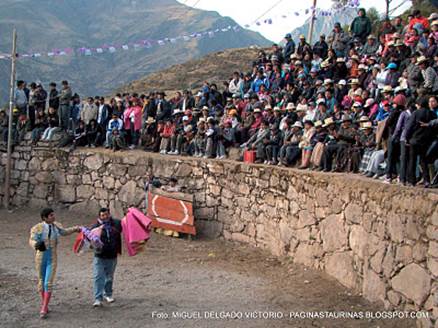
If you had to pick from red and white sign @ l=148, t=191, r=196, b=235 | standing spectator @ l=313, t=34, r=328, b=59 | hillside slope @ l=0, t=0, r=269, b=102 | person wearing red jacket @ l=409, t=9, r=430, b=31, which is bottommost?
red and white sign @ l=148, t=191, r=196, b=235

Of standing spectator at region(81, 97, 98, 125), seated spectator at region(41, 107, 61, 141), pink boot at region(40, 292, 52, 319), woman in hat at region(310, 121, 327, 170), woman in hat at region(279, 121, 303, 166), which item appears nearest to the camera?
pink boot at region(40, 292, 52, 319)

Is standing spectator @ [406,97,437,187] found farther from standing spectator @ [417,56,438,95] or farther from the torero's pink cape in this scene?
the torero's pink cape

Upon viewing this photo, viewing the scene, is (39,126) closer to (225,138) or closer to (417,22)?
(225,138)

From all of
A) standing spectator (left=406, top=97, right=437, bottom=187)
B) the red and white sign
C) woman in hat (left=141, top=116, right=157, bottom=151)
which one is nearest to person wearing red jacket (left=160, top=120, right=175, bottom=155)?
woman in hat (left=141, top=116, right=157, bottom=151)

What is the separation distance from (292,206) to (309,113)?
2682 millimetres

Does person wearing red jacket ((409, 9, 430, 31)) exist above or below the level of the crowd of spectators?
above

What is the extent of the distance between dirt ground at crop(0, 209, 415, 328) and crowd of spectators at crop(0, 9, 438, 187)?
2.17m

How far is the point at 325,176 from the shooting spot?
1030cm

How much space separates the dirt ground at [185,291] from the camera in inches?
330

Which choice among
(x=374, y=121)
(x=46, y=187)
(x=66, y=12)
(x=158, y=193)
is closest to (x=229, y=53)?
(x=46, y=187)

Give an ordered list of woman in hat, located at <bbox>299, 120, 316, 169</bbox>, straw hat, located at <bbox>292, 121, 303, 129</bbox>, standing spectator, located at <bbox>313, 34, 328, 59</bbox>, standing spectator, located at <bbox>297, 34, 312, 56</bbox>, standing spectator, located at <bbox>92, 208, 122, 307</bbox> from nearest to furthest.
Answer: standing spectator, located at <bbox>92, 208, 122, 307</bbox> → woman in hat, located at <bbox>299, 120, 316, 169</bbox> → straw hat, located at <bbox>292, 121, 303, 129</bbox> → standing spectator, located at <bbox>313, 34, 328, 59</bbox> → standing spectator, located at <bbox>297, 34, 312, 56</bbox>

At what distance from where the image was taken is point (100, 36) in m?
71.5

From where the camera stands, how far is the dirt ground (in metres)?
8.38

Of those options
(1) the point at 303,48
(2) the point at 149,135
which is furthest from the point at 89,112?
(1) the point at 303,48
